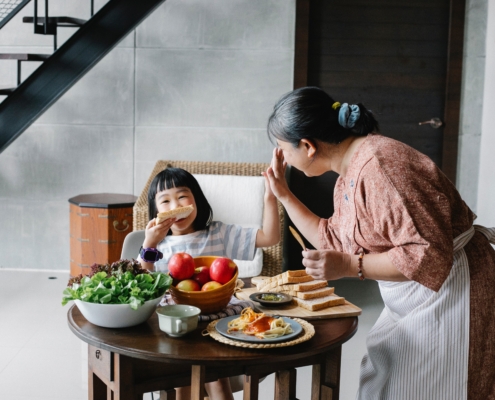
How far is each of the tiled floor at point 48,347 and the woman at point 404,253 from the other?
106cm

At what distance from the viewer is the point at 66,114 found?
4.74 m

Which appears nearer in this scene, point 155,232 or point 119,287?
point 119,287

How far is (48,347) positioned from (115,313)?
1862 mm

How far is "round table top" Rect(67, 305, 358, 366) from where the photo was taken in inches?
59.8

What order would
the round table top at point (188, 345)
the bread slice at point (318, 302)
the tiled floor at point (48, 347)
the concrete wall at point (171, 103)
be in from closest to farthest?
the round table top at point (188, 345) < the bread slice at point (318, 302) < the tiled floor at point (48, 347) < the concrete wall at point (171, 103)

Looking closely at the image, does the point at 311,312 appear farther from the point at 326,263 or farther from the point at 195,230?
the point at 195,230

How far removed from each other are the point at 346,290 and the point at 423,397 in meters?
2.72

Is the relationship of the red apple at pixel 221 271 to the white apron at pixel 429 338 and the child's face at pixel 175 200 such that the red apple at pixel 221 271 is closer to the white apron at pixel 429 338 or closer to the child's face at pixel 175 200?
the white apron at pixel 429 338

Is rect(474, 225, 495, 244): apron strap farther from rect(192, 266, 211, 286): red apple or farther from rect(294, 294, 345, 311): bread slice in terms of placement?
rect(192, 266, 211, 286): red apple

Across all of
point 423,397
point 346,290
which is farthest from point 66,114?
point 423,397

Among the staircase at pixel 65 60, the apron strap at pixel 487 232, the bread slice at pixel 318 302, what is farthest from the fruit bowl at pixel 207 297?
the staircase at pixel 65 60

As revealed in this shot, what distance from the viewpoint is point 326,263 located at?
1.70m

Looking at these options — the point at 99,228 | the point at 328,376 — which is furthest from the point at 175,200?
the point at 99,228

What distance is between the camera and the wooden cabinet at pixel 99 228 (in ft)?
13.6
